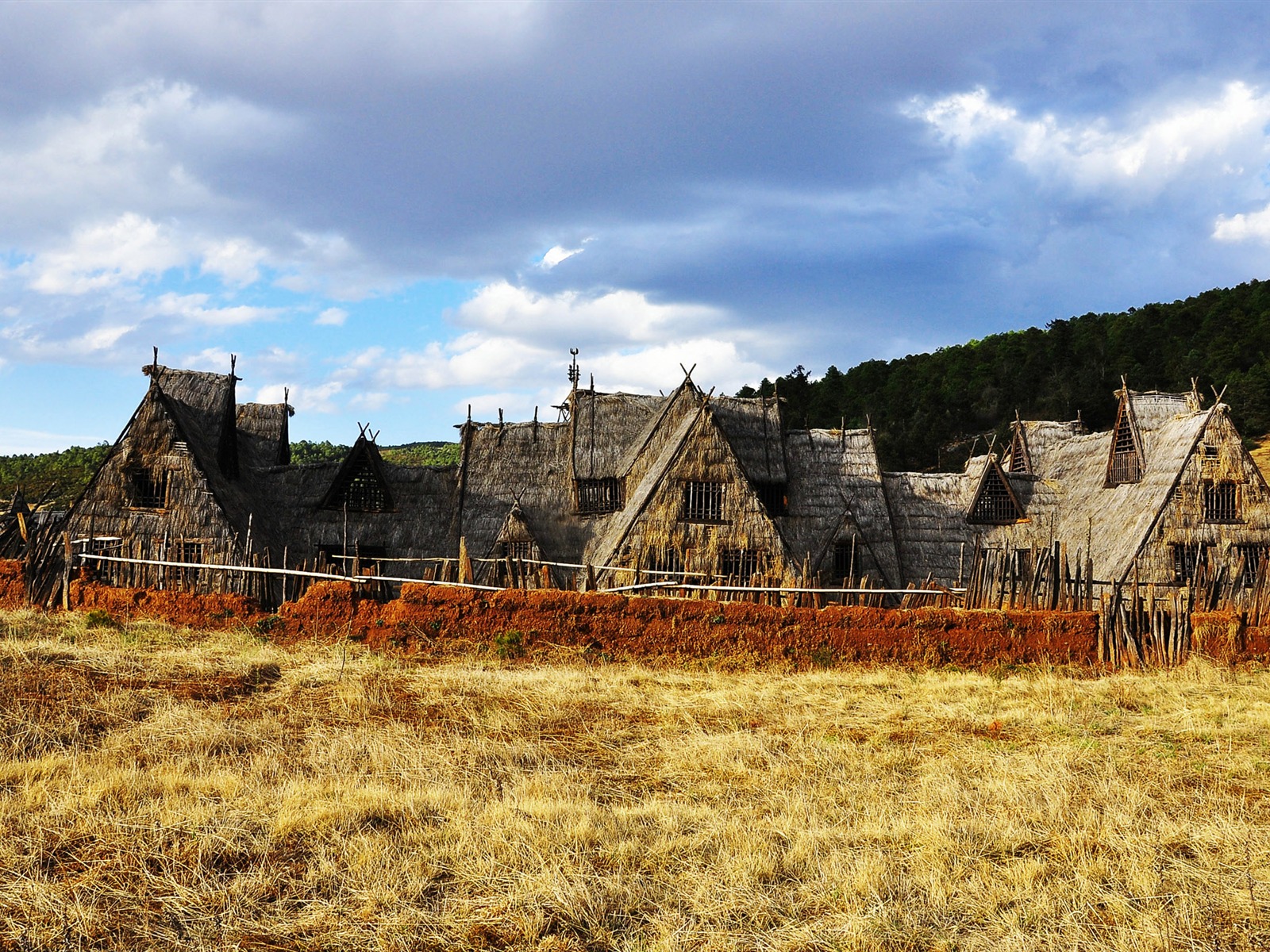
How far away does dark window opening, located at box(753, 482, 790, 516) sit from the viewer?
2569cm

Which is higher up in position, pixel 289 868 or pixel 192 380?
pixel 192 380

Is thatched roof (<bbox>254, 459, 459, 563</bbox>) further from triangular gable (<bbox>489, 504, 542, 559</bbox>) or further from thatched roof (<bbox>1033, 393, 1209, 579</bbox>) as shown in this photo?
thatched roof (<bbox>1033, 393, 1209, 579</bbox>)

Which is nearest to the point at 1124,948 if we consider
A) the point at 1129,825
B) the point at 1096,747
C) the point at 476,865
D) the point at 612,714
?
the point at 1129,825

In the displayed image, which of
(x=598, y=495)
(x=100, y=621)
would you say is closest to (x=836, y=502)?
(x=598, y=495)

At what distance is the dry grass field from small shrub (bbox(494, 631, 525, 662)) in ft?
7.52

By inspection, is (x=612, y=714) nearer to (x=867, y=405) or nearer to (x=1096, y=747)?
(x=1096, y=747)

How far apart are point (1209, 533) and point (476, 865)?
79.3 ft

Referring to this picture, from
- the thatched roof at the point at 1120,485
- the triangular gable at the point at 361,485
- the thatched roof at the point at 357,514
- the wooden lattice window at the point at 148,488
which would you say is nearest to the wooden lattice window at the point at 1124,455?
the thatched roof at the point at 1120,485

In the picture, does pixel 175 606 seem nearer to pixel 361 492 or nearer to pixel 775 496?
pixel 361 492

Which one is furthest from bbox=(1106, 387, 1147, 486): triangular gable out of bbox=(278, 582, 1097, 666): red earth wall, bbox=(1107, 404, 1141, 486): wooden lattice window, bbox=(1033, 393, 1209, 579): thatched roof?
bbox=(278, 582, 1097, 666): red earth wall

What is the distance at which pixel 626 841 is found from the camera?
6.67 meters

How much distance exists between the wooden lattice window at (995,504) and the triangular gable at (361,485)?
57.5ft

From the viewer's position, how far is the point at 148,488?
891 inches

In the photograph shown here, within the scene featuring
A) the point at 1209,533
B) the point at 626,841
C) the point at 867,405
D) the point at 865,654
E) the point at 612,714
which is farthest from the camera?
the point at 867,405
